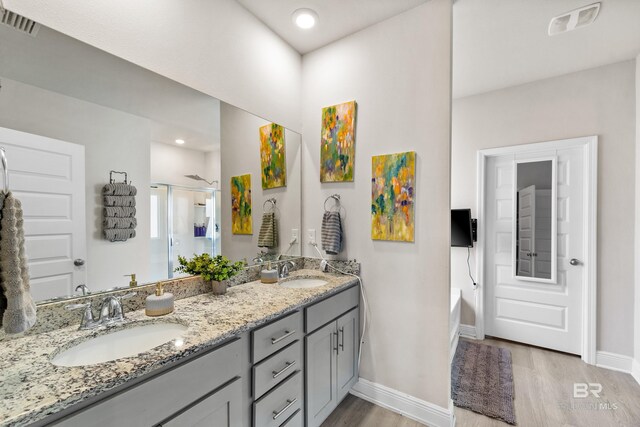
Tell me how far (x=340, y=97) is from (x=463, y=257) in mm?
2292

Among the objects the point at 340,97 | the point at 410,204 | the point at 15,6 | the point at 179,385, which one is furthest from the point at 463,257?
the point at 15,6

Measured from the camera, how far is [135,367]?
2.70 ft

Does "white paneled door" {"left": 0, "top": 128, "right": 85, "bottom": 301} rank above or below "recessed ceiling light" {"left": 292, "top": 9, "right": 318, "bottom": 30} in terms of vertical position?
below

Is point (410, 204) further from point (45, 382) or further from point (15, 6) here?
point (15, 6)

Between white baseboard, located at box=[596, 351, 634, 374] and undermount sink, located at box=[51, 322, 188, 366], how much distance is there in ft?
11.5

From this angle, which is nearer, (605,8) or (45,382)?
(45,382)

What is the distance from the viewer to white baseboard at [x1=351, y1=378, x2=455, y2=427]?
1.77 metres

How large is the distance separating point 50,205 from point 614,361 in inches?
164

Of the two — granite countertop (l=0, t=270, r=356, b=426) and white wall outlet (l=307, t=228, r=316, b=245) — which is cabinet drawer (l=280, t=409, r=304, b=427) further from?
white wall outlet (l=307, t=228, r=316, b=245)

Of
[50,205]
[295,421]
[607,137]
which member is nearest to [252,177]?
[50,205]

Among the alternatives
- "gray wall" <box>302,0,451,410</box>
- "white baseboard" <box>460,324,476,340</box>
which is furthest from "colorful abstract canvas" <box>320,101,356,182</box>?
"white baseboard" <box>460,324,476,340</box>

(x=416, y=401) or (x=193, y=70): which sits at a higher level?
(x=193, y=70)

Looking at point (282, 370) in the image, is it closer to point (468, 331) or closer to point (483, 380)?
point (483, 380)

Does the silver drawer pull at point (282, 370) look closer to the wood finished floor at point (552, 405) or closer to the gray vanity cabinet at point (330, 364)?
the gray vanity cabinet at point (330, 364)
